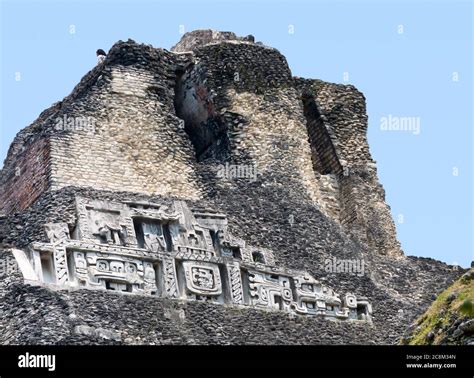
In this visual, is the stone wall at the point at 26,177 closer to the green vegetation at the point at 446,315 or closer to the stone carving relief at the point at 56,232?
the stone carving relief at the point at 56,232

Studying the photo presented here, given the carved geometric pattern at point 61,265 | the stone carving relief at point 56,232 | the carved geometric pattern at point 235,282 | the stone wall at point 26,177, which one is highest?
the stone wall at point 26,177

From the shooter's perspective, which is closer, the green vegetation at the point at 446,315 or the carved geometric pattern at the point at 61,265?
the green vegetation at the point at 446,315

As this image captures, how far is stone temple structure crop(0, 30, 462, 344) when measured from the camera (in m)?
25.1

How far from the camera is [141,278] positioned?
25703mm

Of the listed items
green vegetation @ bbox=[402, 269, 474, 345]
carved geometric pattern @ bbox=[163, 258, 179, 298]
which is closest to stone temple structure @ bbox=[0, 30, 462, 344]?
carved geometric pattern @ bbox=[163, 258, 179, 298]

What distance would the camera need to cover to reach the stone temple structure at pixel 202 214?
2509 cm

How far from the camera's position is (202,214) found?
27.7m

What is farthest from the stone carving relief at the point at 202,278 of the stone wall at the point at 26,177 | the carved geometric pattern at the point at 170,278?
the stone wall at the point at 26,177

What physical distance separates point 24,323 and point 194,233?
420cm

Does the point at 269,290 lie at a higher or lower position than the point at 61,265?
lower

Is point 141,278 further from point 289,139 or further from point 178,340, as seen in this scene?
point 289,139

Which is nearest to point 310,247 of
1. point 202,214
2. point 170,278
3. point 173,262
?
point 202,214

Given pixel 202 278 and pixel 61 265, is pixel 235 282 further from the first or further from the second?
pixel 61 265
